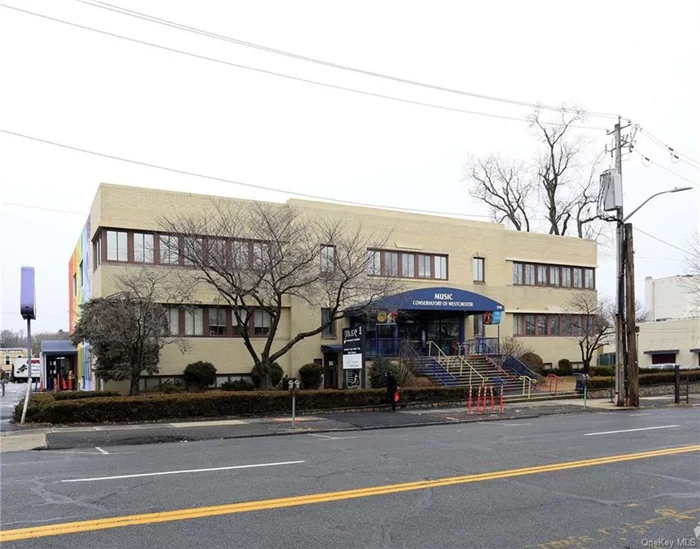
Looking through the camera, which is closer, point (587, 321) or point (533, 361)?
point (533, 361)

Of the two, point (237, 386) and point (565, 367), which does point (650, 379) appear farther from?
point (237, 386)

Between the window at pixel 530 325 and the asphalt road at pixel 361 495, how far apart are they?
27034mm

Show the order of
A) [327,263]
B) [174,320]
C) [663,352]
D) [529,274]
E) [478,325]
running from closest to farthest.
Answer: [327,263] → [174,320] → [478,325] → [529,274] → [663,352]

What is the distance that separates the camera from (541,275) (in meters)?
42.5

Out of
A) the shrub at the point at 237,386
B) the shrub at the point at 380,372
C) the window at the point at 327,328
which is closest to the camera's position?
the shrub at the point at 237,386

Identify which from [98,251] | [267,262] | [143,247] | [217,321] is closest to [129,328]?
[267,262]

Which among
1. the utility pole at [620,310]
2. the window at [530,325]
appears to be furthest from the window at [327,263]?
the window at [530,325]

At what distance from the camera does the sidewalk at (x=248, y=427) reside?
15.3 meters

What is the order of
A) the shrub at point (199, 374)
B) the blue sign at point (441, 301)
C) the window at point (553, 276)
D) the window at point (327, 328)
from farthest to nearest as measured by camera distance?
the window at point (553, 276) < the window at point (327, 328) < the blue sign at point (441, 301) < the shrub at point (199, 374)

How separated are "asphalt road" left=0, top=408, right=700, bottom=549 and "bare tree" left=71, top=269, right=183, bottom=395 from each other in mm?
10745

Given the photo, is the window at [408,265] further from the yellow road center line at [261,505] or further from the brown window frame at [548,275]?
the yellow road center line at [261,505]

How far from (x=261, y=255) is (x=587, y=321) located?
25647mm

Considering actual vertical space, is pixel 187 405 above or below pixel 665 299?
below

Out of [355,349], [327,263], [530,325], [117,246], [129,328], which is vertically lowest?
[355,349]
